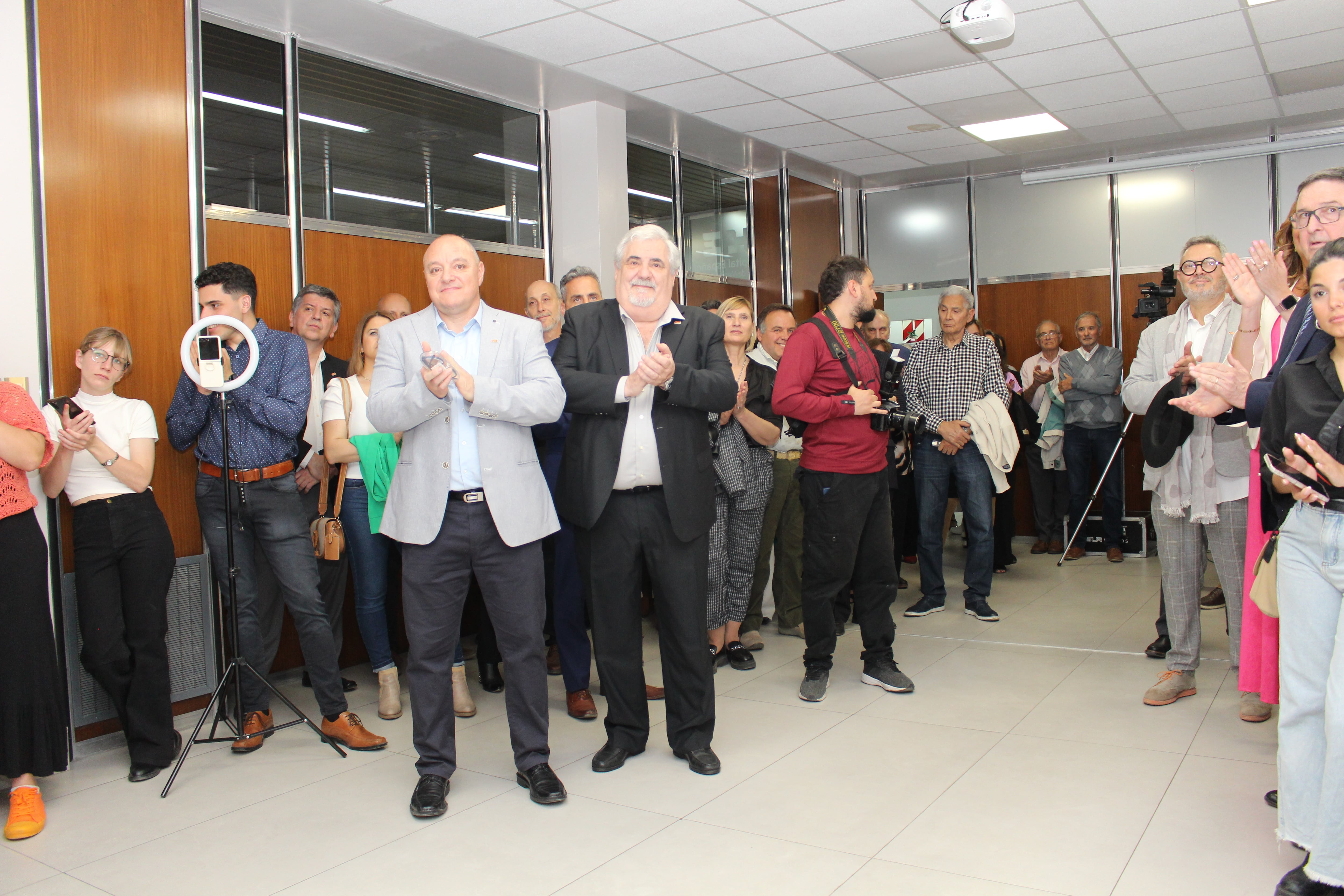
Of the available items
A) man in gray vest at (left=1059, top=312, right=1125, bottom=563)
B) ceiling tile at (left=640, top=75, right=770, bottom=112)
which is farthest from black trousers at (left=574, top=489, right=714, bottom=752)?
man in gray vest at (left=1059, top=312, right=1125, bottom=563)

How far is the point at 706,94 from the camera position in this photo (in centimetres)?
570

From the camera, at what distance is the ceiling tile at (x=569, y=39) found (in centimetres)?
450

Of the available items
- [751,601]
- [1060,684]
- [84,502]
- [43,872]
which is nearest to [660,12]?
[751,601]

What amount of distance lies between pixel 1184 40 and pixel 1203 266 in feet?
7.12

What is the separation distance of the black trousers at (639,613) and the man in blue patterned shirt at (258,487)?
0.95 m

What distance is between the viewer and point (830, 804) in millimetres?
2789

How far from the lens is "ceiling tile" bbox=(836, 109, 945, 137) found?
20.7 feet

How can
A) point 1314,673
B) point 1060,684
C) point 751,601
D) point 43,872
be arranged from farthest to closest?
1. point 751,601
2. point 1060,684
3. point 43,872
4. point 1314,673

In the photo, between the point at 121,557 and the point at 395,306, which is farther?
the point at 395,306

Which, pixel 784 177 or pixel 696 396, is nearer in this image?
pixel 696 396

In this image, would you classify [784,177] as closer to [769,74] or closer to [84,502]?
[769,74]

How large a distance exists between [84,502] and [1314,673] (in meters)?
3.54

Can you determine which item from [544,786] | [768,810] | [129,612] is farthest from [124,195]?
[768,810]

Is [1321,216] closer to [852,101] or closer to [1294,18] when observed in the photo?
[1294,18]
